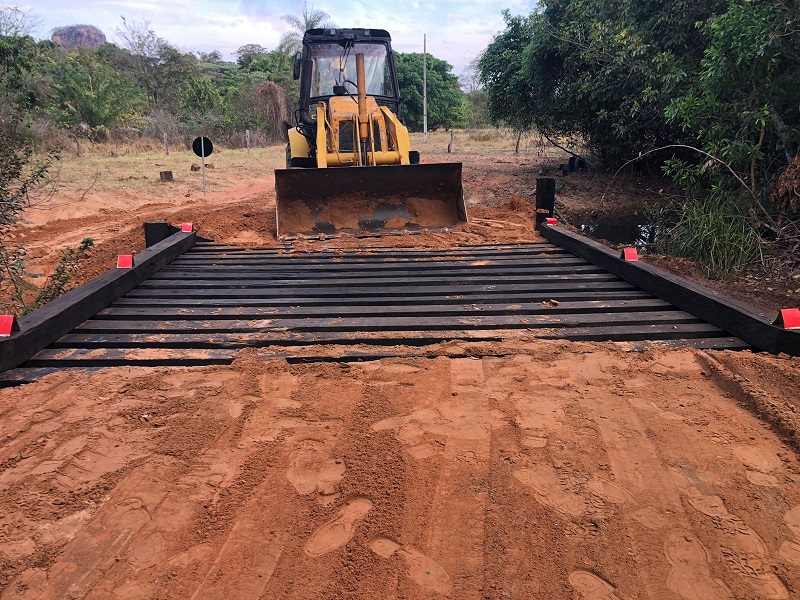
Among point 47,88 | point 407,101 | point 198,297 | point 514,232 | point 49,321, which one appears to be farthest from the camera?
point 407,101

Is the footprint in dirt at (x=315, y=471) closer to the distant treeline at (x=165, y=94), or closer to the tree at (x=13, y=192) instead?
the tree at (x=13, y=192)

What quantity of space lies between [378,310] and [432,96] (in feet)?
111

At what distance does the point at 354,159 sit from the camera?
7.65m

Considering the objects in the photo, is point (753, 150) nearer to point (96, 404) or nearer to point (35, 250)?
point (96, 404)

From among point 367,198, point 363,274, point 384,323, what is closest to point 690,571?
point 384,323

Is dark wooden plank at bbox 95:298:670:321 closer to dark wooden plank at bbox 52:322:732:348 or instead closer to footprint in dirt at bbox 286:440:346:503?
dark wooden plank at bbox 52:322:732:348

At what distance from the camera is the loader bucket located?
6.82 meters

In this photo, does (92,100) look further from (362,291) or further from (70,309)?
(362,291)

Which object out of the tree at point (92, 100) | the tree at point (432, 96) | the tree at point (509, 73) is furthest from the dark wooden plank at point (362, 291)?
the tree at point (432, 96)

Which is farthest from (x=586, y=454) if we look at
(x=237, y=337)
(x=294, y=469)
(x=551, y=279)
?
(x=551, y=279)

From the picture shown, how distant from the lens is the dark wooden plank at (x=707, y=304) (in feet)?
10.7

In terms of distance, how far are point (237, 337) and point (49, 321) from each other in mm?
1128

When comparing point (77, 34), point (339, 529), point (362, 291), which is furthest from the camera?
point (77, 34)

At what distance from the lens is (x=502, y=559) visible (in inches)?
72.6
